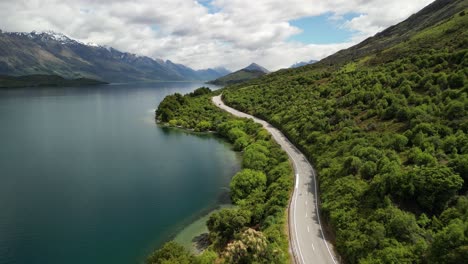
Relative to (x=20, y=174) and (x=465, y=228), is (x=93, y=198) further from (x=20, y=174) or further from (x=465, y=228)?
(x=465, y=228)

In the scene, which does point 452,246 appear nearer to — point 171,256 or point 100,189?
→ point 171,256

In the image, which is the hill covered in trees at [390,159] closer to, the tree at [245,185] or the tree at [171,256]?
the tree at [171,256]

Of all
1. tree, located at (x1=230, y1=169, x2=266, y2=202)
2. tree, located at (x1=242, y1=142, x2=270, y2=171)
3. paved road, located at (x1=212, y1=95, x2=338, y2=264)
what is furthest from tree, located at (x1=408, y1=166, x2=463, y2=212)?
tree, located at (x1=242, y1=142, x2=270, y2=171)

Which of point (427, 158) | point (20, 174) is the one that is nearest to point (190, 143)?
point (20, 174)

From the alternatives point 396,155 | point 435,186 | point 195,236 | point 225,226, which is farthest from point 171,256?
point 396,155

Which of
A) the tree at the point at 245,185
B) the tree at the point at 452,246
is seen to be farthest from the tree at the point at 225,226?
the tree at the point at 452,246

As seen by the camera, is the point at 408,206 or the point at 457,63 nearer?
the point at 408,206

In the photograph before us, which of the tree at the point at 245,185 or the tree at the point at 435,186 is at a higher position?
the tree at the point at 435,186
